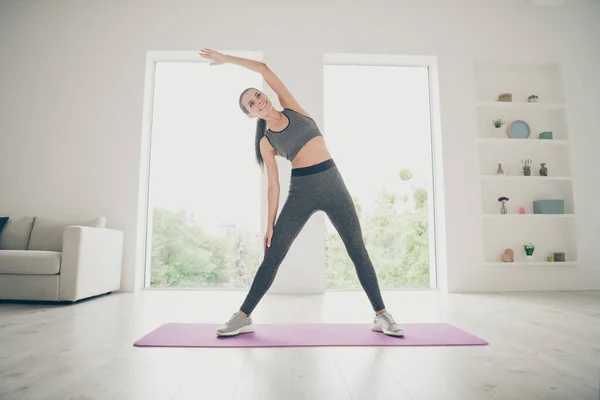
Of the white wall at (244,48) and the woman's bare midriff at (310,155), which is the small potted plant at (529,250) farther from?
the woman's bare midriff at (310,155)

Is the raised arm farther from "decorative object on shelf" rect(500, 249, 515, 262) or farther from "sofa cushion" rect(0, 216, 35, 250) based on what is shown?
"decorative object on shelf" rect(500, 249, 515, 262)

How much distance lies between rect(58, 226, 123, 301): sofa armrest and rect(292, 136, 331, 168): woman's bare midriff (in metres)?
2.13

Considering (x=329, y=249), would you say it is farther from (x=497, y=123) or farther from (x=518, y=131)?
(x=518, y=131)

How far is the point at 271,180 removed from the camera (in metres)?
1.92

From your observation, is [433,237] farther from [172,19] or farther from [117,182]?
[172,19]

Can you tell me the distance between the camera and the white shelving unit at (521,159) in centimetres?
401

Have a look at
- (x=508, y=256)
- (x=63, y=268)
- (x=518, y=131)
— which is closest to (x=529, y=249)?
(x=508, y=256)

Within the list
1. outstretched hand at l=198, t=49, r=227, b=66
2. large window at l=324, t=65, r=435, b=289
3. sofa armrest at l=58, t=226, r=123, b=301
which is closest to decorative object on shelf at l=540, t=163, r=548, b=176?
large window at l=324, t=65, r=435, b=289

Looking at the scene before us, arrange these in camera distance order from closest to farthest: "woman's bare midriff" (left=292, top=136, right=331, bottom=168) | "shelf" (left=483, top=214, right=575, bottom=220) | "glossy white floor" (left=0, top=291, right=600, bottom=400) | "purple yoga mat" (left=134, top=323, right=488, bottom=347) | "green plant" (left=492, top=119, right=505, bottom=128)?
1. "glossy white floor" (left=0, top=291, right=600, bottom=400)
2. "purple yoga mat" (left=134, top=323, right=488, bottom=347)
3. "woman's bare midriff" (left=292, top=136, right=331, bottom=168)
4. "shelf" (left=483, top=214, right=575, bottom=220)
5. "green plant" (left=492, top=119, right=505, bottom=128)

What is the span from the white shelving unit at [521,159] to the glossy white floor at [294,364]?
179 cm

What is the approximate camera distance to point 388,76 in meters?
4.42

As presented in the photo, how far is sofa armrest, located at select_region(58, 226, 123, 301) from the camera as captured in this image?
289 cm

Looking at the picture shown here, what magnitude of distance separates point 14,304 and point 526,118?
17.5 ft

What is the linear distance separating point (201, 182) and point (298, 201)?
8.03ft
